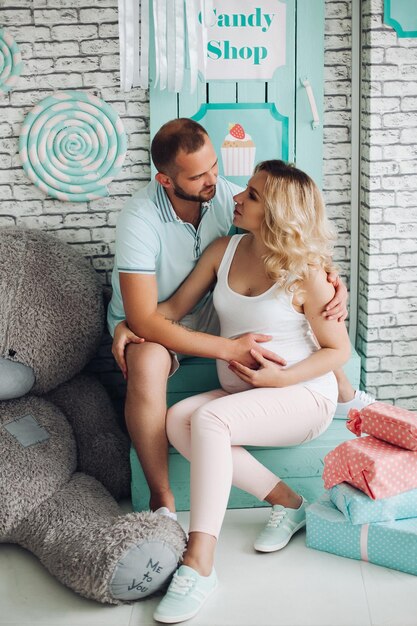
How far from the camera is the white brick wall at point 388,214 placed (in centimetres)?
290

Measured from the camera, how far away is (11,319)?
2.72m

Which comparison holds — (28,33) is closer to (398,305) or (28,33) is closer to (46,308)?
(46,308)

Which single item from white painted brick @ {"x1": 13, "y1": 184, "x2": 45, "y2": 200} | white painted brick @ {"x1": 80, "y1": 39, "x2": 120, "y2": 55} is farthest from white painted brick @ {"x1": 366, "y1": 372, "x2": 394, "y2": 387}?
white painted brick @ {"x1": 80, "y1": 39, "x2": 120, "y2": 55}

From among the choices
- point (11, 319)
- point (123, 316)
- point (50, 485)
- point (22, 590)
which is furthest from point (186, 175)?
point (22, 590)

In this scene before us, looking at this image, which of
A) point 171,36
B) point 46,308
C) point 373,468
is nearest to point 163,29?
point 171,36

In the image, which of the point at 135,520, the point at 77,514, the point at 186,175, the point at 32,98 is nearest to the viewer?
the point at 135,520

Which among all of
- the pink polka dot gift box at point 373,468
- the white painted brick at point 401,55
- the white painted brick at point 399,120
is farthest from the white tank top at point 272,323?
the white painted brick at point 401,55

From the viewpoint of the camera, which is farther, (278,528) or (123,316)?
(123,316)

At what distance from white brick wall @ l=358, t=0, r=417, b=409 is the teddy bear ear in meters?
1.00

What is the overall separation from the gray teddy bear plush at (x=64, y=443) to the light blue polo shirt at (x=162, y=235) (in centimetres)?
20

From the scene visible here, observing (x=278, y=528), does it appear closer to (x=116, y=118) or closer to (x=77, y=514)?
(x=77, y=514)

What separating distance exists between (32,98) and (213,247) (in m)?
0.89

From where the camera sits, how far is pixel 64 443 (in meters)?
2.70

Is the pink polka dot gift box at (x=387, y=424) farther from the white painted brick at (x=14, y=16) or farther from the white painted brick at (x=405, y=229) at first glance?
the white painted brick at (x=14, y=16)
